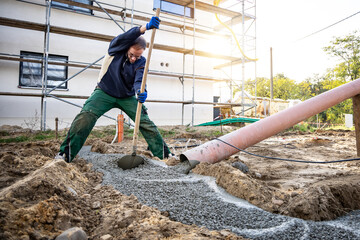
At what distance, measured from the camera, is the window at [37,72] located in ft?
25.5

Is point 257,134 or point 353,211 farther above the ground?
point 257,134

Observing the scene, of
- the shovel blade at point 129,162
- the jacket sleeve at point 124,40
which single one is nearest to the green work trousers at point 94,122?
the shovel blade at point 129,162

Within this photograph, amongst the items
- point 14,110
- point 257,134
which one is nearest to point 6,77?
point 14,110

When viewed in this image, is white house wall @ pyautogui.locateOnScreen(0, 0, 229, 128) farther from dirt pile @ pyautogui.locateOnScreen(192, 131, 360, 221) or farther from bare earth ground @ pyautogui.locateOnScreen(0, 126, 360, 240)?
dirt pile @ pyautogui.locateOnScreen(192, 131, 360, 221)

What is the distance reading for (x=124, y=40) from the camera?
2998mm

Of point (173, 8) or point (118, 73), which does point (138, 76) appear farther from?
point (173, 8)

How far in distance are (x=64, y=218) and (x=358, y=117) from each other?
12.6ft

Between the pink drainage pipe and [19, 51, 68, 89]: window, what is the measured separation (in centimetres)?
678

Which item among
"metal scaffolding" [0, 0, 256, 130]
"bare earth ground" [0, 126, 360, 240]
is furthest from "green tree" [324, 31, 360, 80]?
"bare earth ground" [0, 126, 360, 240]

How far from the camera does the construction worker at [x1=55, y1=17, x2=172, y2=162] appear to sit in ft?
9.57

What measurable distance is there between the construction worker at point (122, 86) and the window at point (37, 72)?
218 inches

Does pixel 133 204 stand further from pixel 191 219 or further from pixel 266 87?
pixel 266 87

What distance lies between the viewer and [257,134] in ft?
9.96

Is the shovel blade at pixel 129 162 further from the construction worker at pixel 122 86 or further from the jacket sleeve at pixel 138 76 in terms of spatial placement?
the jacket sleeve at pixel 138 76
